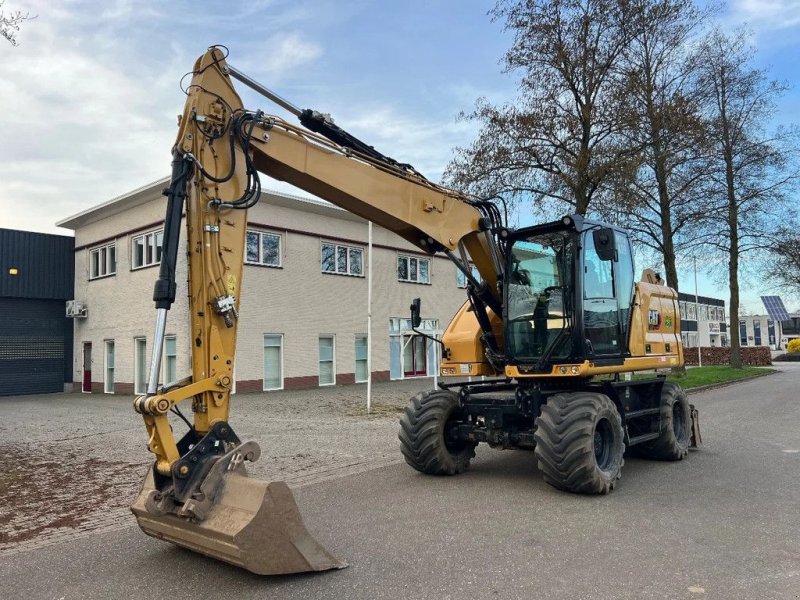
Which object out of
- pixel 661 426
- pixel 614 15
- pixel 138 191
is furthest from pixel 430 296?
pixel 661 426

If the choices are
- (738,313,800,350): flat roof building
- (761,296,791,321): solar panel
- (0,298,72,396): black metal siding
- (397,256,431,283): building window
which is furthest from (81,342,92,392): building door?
(738,313,800,350): flat roof building

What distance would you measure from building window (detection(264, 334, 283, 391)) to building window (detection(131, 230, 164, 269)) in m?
4.64

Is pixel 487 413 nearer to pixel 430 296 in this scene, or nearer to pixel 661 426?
pixel 661 426

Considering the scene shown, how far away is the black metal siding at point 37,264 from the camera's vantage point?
23.7 metres

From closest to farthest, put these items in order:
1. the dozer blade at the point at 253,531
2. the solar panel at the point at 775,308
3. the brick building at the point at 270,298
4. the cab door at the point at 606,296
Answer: the dozer blade at the point at 253,531, the cab door at the point at 606,296, the brick building at the point at 270,298, the solar panel at the point at 775,308

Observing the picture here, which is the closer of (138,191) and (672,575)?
(672,575)

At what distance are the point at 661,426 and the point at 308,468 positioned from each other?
4.94 meters

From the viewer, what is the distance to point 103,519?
6496 mm

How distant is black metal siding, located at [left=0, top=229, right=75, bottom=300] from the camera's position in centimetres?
2369

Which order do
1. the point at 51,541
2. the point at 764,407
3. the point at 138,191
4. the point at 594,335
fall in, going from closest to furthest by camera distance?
the point at 51,541
the point at 594,335
the point at 764,407
the point at 138,191

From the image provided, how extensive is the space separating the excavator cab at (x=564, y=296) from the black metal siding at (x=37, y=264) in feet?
74.2

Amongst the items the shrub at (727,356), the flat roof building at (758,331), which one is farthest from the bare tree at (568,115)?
the flat roof building at (758,331)

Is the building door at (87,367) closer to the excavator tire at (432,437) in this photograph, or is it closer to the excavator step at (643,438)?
the excavator tire at (432,437)

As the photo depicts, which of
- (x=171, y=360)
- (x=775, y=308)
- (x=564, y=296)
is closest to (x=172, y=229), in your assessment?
(x=564, y=296)
